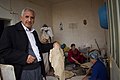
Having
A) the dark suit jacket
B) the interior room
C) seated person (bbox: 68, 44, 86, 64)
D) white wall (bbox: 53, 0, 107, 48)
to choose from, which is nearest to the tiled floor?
seated person (bbox: 68, 44, 86, 64)

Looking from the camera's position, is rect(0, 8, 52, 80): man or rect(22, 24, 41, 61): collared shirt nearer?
rect(0, 8, 52, 80): man

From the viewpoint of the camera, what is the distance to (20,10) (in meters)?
5.20

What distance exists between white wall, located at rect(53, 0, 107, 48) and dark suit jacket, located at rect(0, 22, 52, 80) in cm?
508

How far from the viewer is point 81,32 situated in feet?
22.4

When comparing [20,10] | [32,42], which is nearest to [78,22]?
[20,10]

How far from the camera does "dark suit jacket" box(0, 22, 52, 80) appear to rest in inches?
65.3

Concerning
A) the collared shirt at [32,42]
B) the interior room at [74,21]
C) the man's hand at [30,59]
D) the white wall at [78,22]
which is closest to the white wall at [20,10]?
the interior room at [74,21]

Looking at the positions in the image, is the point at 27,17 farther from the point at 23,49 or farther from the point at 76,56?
the point at 76,56

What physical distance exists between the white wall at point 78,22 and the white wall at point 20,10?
18.6 inches

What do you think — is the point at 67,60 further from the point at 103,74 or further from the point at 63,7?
the point at 103,74

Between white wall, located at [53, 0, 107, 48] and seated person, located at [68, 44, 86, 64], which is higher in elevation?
white wall, located at [53, 0, 107, 48]

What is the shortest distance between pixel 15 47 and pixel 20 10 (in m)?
3.66

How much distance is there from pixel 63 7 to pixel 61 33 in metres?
1.08

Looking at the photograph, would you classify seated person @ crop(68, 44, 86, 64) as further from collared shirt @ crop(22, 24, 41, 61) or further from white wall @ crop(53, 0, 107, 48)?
collared shirt @ crop(22, 24, 41, 61)
